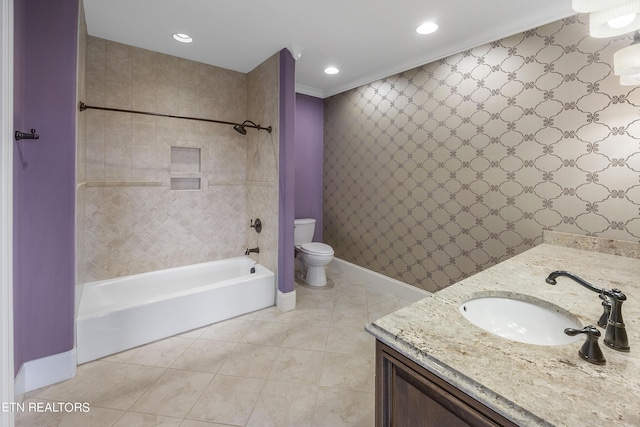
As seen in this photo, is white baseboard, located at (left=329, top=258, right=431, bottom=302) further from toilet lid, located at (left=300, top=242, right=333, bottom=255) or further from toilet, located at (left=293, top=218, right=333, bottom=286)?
toilet lid, located at (left=300, top=242, right=333, bottom=255)

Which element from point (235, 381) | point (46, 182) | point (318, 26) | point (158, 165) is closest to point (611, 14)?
point (318, 26)

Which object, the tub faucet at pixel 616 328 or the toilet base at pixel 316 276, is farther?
the toilet base at pixel 316 276

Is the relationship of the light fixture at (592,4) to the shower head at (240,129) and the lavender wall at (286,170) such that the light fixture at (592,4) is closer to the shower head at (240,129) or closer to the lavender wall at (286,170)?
the lavender wall at (286,170)

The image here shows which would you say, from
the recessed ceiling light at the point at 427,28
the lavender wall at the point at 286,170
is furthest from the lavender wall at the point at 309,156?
the recessed ceiling light at the point at 427,28

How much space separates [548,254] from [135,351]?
2.81 metres

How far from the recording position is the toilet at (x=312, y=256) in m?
3.17

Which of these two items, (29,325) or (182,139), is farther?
(182,139)

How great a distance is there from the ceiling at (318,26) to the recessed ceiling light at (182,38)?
0.17 feet

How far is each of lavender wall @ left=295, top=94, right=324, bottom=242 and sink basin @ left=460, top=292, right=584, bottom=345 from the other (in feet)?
9.33

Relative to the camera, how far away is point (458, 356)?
705 mm

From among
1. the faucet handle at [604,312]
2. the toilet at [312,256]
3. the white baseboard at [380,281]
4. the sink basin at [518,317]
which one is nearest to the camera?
the faucet handle at [604,312]

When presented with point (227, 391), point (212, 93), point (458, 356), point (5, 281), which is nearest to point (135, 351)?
point (227, 391)

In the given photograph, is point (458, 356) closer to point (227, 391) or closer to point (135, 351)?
point (227, 391)

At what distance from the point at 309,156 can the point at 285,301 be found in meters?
1.94
